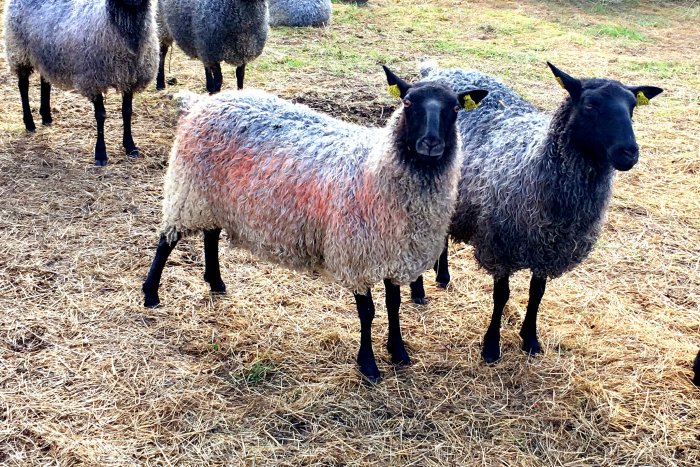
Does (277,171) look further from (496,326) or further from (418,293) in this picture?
(496,326)

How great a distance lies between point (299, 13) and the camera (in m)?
13.0

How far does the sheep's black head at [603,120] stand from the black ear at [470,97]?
0.44 meters

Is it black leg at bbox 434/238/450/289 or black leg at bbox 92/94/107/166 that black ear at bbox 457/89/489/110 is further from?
black leg at bbox 92/94/107/166

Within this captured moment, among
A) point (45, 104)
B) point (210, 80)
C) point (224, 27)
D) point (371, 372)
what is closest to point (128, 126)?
point (45, 104)

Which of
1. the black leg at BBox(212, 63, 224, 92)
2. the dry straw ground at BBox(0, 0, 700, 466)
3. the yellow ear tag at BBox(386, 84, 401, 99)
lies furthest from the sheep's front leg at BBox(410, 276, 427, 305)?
the black leg at BBox(212, 63, 224, 92)

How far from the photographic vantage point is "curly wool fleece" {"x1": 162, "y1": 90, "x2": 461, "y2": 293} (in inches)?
144

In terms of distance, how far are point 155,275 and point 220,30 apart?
13.7 ft

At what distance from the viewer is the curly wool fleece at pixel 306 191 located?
3670mm

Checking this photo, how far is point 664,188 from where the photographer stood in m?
6.86

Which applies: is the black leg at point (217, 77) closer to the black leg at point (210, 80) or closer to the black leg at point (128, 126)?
the black leg at point (210, 80)

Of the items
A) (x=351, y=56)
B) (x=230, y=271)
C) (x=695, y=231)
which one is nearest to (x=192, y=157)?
(x=230, y=271)

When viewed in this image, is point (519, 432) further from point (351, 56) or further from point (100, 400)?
point (351, 56)

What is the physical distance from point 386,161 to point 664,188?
4473 mm

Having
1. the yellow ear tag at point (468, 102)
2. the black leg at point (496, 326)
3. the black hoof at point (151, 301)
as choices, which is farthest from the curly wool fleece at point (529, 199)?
the black hoof at point (151, 301)
